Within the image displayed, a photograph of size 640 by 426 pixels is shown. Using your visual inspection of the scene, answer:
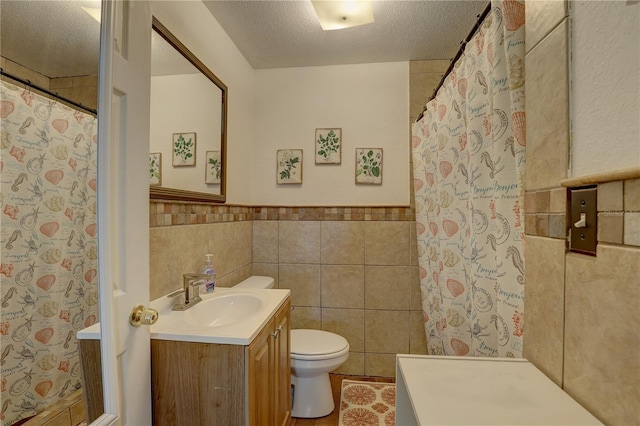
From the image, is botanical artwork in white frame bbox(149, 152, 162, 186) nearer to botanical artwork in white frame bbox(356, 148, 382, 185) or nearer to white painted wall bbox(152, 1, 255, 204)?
white painted wall bbox(152, 1, 255, 204)

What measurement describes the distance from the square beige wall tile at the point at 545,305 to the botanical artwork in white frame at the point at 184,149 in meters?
1.45

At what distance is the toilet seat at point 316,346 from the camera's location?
180 centimetres

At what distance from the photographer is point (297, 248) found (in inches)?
97.0

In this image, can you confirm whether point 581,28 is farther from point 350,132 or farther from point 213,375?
point 350,132

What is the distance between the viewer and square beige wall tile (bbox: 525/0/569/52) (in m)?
0.63

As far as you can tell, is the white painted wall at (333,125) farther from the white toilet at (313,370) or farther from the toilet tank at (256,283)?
the white toilet at (313,370)

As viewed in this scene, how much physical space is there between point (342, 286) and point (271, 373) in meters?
1.15

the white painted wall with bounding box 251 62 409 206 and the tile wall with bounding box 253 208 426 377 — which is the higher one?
the white painted wall with bounding box 251 62 409 206

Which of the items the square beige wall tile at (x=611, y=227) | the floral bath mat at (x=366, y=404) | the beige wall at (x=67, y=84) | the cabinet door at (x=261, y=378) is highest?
the beige wall at (x=67, y=84)

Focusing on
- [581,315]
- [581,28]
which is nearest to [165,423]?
[581,315]

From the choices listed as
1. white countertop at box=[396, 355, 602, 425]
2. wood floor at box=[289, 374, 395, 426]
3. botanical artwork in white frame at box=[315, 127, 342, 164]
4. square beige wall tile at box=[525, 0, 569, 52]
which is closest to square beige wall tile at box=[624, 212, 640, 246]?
white countertop at box=[396, 355, 602, 425]

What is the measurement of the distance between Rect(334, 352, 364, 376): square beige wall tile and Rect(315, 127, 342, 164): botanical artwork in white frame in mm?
1530

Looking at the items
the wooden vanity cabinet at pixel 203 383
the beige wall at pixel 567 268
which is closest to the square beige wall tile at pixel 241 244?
the wooden vanity cabinet at pixel 203 383

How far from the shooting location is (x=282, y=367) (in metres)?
1.54
